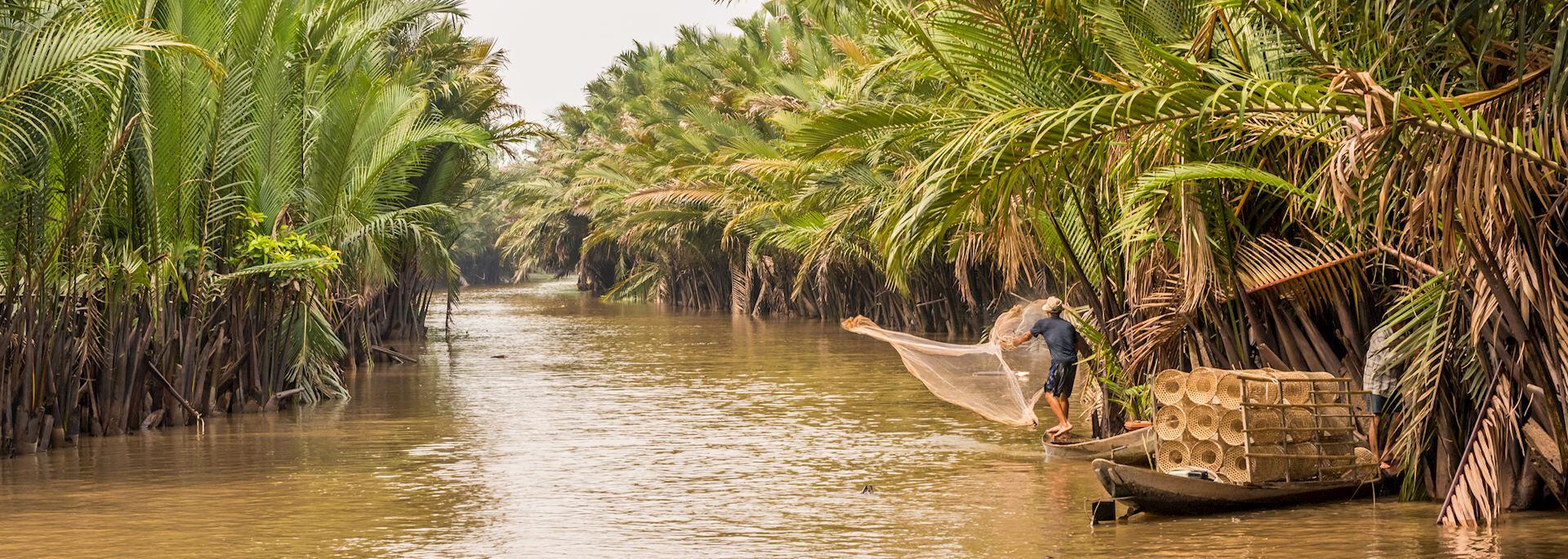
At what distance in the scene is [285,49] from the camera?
48.4 feet

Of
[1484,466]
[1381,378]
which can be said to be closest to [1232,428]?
[1381,378]

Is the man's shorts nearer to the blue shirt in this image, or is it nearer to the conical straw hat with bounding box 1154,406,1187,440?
the blue shirt

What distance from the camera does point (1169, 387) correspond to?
9.70 meters

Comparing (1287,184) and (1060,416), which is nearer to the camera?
(1287,184)

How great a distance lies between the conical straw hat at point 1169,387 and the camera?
9422 mm

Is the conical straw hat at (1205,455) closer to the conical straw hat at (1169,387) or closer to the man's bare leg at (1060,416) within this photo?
the conical straw hat at (1169,387)

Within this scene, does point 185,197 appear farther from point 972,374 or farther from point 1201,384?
point 1201,384

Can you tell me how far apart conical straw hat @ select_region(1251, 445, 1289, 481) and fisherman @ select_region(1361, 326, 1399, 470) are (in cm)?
65

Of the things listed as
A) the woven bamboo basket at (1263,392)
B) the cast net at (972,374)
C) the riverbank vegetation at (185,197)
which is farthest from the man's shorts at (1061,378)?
the riverbank vegetation at (185,197)

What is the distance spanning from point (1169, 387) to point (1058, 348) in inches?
101

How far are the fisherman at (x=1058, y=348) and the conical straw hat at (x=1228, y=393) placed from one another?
9.69 ft

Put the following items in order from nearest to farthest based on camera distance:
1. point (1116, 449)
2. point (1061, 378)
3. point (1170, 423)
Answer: point (1170, 423) → point (1116, 449) → point (1061, 378)

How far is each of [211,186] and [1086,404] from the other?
317 inches

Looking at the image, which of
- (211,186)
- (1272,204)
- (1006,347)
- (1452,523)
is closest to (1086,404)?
(1006,347)
